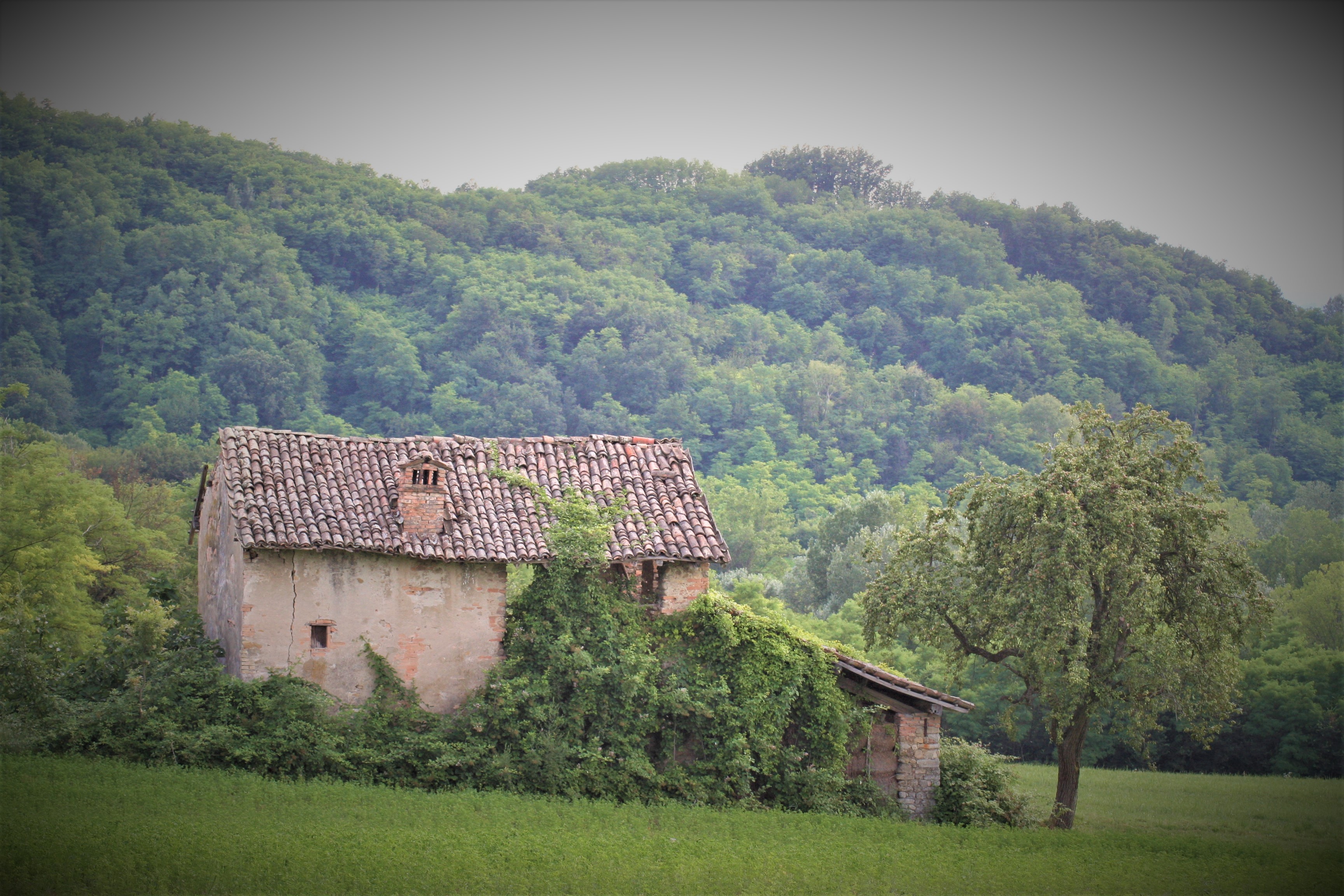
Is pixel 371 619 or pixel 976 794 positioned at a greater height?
pixel 371 619

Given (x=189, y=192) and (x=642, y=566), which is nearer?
(x=642, y=566)

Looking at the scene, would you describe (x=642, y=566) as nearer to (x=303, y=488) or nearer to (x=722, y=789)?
(x=722, y=789)

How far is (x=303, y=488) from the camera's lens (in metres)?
23.5

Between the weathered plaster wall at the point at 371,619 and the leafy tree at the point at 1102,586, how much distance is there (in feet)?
33.6

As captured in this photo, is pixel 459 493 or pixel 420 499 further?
pixel 459 493

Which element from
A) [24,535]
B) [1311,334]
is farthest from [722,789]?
[1311,334]

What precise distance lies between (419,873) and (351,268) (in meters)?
91.2

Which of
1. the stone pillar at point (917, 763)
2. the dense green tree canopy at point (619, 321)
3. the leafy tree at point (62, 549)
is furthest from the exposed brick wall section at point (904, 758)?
the dense green tree canopy at point (619, 321)

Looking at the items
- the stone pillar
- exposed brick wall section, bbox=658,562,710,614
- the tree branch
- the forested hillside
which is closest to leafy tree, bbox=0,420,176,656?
exposed brick wall section, bbox=658,562,710,614

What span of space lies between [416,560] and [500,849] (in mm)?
6149

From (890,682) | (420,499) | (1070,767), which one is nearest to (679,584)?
(890,682)

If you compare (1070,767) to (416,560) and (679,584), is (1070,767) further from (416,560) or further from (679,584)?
(416,560)

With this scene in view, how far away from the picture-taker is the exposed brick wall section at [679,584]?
24047mm

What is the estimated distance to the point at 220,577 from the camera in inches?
965
